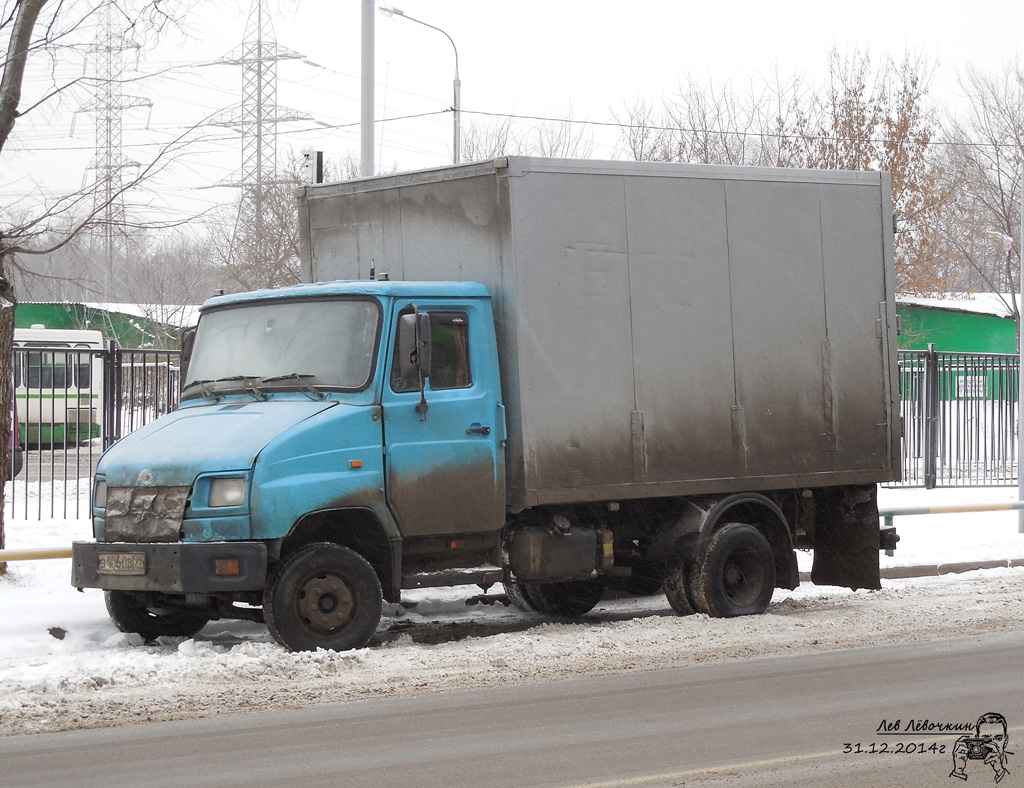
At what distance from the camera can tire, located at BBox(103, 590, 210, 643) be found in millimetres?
9734

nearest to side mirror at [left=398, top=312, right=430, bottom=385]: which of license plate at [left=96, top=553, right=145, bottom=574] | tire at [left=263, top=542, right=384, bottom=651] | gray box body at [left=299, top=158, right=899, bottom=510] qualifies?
gray box body at [left=299, top=158, right=899, bottom=510]

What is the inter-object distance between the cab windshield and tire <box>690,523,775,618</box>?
3.23 meters

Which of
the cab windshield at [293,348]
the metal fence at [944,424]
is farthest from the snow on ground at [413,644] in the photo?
the metal fence at [944,424]

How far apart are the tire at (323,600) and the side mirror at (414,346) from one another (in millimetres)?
1292

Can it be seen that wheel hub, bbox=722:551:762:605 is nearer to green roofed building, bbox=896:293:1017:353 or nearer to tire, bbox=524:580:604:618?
tire, bbox=524:580:604:618

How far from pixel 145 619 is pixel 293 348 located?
89.2 inches

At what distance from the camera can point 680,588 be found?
10891 millimetres

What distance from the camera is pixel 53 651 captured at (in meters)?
9.29

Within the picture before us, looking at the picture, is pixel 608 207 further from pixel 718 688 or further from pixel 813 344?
pixel 718 688

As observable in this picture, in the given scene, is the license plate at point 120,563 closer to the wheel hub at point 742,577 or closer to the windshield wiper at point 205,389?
the windshield wiper at point 205,389

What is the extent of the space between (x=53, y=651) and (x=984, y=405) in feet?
50.4

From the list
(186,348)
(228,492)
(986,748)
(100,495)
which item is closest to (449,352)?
(228,492)

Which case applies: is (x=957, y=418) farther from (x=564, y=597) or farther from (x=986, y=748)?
(x=986, y=748)

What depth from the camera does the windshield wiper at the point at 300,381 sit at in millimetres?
9359
